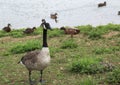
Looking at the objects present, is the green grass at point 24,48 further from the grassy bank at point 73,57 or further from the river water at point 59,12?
the river water at point 59,12

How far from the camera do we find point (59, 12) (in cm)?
2172

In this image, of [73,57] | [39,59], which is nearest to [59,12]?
[73,57]

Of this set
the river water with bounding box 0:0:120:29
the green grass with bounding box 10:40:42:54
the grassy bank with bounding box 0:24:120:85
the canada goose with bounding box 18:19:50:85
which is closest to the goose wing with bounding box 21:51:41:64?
the canada goose with bounding box 18:19:50:85

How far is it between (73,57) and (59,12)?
10.5 meters

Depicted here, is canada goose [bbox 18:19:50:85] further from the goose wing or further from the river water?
the river water

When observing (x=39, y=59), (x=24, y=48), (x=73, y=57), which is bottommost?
(x=73, y=57)

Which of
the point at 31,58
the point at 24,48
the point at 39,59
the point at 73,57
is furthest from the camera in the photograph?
the point at 24,48

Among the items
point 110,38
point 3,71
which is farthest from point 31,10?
point 3,71

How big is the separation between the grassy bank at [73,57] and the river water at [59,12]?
11.3 ft

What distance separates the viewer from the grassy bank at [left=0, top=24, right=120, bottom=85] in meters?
9.21

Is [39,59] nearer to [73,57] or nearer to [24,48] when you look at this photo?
[73,57]

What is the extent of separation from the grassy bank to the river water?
135 inches

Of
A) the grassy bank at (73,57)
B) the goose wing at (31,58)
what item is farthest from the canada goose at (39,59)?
the grassy bank at (73,57)

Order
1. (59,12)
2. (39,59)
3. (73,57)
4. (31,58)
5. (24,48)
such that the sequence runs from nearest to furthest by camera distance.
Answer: (39,59)
(31,58)
(73,57)
(24,48)
(59,12)
